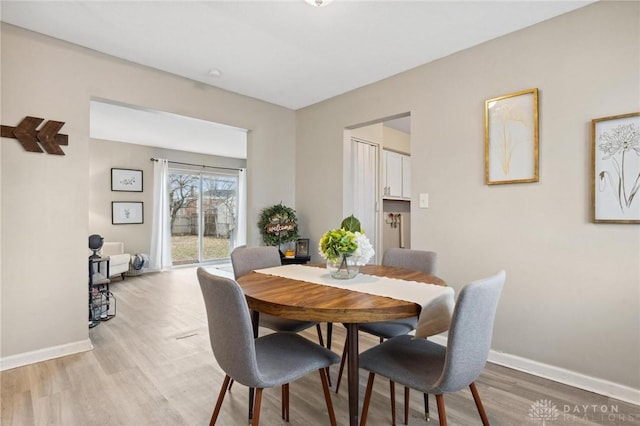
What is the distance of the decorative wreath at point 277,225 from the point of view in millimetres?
3662

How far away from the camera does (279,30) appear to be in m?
2.35

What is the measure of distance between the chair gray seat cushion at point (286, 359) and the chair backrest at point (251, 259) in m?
0.72

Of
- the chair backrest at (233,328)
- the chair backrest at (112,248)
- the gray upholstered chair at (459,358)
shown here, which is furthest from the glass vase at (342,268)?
the chair backrest at (112,248)

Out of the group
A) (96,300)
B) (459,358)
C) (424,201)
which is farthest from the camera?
(96,300)

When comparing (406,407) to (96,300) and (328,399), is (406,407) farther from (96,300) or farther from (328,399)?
(96,300)

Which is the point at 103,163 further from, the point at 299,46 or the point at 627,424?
the point at 627,424

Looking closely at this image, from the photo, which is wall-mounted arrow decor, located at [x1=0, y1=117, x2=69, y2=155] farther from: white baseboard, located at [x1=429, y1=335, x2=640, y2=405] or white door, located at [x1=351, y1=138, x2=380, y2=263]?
white baseboard, located at [x1=429, y1=335, x2=640, y2=405]

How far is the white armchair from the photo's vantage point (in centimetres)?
507

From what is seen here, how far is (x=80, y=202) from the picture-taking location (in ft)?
8.58

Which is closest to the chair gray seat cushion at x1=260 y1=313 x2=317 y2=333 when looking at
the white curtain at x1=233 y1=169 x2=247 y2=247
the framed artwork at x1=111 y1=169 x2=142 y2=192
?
the framed artwork at x1=111 y1=169 x2=142 y2=192

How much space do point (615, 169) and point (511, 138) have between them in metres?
0.64

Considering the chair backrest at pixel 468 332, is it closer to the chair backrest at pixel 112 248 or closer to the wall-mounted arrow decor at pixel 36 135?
the wall-mounted arrow decor at pixel 36 135

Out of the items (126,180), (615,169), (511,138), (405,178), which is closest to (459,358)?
(615,169)

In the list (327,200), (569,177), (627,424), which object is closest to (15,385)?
→ (327,200)
